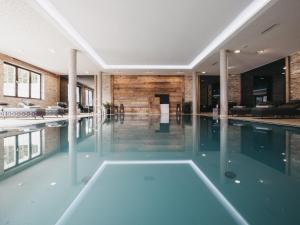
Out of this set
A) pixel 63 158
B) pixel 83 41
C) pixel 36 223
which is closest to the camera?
pixel 36 223

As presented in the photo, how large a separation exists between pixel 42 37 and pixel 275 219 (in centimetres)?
966

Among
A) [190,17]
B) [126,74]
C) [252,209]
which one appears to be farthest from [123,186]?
[126,74]

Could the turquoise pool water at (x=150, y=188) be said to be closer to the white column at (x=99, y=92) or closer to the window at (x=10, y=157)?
the window at (x=10, y=157)

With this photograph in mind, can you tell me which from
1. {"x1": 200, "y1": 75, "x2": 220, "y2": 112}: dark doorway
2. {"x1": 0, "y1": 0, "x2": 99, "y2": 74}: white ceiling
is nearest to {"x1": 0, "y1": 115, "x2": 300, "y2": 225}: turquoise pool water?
{"x1": 0, "y1": 0, "x2": 99, "y2": 74}: white ceiling

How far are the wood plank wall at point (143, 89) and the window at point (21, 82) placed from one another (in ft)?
18.0

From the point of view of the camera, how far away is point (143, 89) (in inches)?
723

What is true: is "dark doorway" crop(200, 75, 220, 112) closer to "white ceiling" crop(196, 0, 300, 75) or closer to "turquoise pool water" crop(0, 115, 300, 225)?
"white ceiling" crop(196, 0, 300, 75)

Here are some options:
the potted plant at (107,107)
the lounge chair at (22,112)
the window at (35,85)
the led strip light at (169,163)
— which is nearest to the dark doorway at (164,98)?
the potted plant at (107,107)

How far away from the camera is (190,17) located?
23.7 feet

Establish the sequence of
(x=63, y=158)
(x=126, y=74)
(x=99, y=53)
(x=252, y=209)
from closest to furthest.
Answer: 1. (x=252, y=209)
2. (x=63, y=158)
3. (x=99, y=53)
4. (x=126, y=74)

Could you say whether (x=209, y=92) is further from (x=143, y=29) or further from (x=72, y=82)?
(x=143, y=29)

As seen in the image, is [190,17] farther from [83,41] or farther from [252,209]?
[252,209]

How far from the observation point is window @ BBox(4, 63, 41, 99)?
1243 cm

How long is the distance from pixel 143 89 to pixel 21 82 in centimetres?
839
